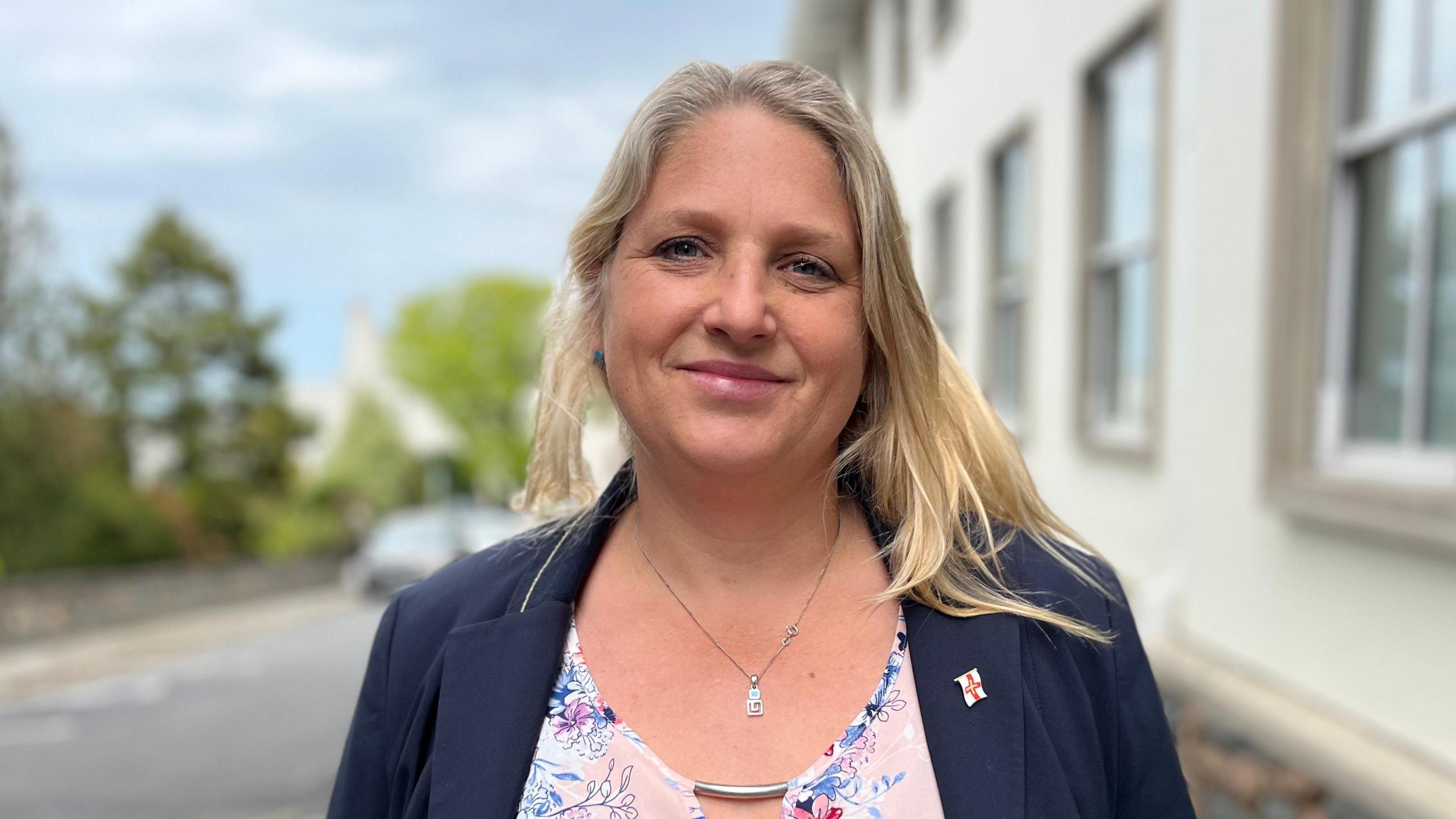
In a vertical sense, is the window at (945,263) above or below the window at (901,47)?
below

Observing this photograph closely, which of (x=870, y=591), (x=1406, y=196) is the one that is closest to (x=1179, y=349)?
(x=1406, y=196)

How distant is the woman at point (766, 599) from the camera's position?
5.07 feet

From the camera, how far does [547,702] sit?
1637 millimetres

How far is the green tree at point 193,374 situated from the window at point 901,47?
2305 cm

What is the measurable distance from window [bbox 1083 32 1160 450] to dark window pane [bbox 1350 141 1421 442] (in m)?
1.43

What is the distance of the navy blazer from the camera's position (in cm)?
153

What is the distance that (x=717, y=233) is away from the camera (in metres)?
1.60

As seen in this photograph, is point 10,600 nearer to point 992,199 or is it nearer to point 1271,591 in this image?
point 992,199

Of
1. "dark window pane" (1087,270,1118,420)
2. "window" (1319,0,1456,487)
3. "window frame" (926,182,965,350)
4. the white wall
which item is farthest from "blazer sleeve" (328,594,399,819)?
"window frame" (926,182,965,350)

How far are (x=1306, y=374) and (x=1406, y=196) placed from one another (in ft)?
2.08

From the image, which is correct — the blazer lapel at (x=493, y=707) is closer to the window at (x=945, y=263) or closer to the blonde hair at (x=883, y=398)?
the blonde hair at (x=883, y=398)

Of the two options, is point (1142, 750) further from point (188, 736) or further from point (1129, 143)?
point (188, 736)

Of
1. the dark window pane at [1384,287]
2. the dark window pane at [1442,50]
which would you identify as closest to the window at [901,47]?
the dark window pane at [1384,287]

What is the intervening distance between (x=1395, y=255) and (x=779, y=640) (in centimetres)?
269
